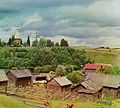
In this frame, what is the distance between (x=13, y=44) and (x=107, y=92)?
291 feet

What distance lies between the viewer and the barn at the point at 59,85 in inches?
2643

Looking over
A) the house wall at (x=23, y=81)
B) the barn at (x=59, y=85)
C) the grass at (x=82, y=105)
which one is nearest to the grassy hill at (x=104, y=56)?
the house wall at (x=23, y=81)

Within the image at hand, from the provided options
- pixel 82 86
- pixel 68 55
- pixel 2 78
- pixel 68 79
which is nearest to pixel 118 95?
pixel 82 86

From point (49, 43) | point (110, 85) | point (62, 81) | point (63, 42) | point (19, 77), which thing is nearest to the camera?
point (110, 85)

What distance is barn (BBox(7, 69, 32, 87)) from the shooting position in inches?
2896

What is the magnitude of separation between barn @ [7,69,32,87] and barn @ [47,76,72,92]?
9.16 metres

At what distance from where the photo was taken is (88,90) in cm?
6212

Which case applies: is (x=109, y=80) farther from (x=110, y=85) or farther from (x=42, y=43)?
(x=42, y=43)

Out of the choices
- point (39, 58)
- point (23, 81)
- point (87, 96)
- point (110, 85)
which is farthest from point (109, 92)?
point (39, 58)

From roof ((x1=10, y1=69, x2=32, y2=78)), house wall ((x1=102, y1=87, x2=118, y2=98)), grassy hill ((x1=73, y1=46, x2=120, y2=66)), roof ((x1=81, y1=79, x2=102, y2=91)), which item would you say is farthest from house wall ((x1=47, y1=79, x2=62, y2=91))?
grassy hill ((x1=73, y1=46, x2=120, y2=66))

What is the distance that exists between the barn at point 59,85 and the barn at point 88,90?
8.08 feet

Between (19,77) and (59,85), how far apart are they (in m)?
12.0

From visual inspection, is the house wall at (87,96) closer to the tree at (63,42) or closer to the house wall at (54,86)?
the house wall at (54,86)

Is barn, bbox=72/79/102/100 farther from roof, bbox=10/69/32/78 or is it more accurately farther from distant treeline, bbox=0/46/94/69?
distant treeline, bbox=0/46/94/69
